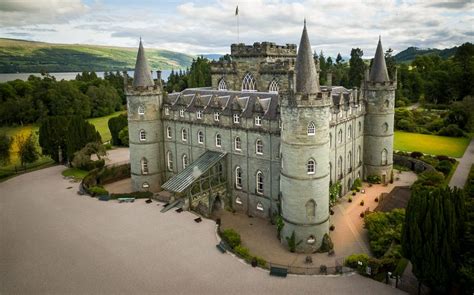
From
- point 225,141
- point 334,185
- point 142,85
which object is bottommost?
point 334,185

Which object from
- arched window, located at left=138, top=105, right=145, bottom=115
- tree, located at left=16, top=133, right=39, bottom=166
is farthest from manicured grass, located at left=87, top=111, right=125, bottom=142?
arched window, located at left=138, top=105, right=145, bottom=115

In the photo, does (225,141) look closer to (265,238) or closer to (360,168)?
(265,238)

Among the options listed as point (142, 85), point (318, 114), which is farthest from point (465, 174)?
point (142, 85)

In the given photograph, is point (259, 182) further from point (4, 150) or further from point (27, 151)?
point (4, 150)

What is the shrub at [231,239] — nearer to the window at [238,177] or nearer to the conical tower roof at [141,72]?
the window at [238,177]

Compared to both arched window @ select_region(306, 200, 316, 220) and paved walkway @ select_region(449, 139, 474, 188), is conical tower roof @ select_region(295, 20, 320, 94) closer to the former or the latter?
arched window @ select_region(306, 200, 316, 220)

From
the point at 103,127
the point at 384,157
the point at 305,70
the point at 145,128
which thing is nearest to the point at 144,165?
the point at 145,128
